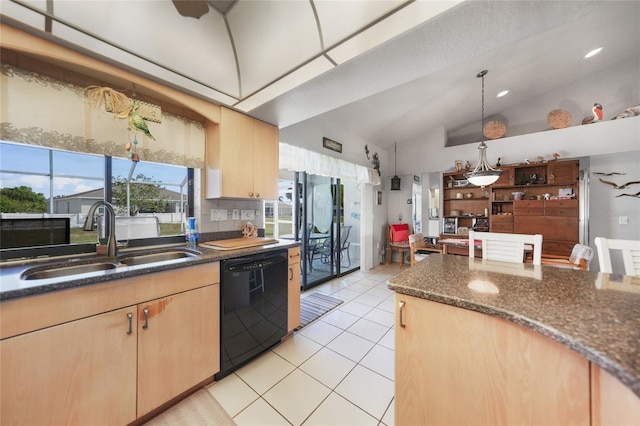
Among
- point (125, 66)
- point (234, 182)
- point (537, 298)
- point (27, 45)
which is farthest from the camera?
point (234, 182)

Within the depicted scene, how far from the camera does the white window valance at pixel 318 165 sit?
2997mm

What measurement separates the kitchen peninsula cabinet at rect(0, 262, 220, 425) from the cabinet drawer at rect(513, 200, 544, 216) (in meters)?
5.04

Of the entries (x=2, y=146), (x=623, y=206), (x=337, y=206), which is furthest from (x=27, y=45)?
(x=623, y=206)

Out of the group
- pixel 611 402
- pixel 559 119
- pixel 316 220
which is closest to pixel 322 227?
pixel 316 220

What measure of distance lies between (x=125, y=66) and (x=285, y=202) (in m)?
2.75

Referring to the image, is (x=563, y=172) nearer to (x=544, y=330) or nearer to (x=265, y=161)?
(x=544, y=330)

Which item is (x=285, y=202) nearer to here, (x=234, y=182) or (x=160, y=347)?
(x=234, y=182)

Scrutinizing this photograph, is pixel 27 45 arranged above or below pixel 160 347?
above

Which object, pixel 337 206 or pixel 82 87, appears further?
pixel 337 206

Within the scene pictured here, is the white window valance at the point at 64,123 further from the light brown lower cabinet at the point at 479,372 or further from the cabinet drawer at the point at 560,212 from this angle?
the cabinet drawer at the point at 560,212

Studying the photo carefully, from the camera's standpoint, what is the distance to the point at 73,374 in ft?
3.62

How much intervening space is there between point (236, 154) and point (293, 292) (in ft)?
4.73

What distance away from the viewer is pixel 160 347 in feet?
4.50

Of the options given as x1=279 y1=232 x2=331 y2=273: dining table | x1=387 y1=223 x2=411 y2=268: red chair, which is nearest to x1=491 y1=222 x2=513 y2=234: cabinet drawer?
x1=387 y1=223 x2=411 y2=268: red chair
